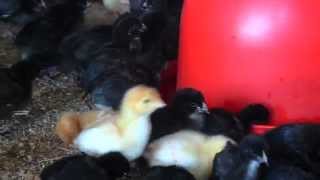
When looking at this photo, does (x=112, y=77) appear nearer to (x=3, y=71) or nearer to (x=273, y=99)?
(x=3, y=71)

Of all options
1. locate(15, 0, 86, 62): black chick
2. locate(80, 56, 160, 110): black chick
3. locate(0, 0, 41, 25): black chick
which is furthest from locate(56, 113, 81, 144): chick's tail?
locate(0, 0, 41, 25): black chick

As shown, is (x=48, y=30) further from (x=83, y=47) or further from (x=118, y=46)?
(x=118, y=46)

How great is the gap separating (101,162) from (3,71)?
0.53m

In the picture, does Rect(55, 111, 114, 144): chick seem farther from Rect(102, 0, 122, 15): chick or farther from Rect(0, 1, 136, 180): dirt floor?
Rect(102, 0, 122, 15): chick

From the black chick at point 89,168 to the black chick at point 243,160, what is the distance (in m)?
0.22

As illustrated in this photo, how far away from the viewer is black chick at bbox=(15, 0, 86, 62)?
7.41ft

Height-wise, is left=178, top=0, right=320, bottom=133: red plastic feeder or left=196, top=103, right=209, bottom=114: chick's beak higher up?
left=178, top=0, right=320, bottom=133: red plastic feeder

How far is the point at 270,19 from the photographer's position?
171 cm

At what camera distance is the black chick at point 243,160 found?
1.51m

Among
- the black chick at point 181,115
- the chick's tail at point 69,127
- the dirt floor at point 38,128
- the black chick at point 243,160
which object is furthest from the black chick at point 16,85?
the black chick at point 243,160

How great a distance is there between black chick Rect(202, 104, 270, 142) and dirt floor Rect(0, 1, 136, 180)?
1.27 ft

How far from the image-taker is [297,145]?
1648 millimetres

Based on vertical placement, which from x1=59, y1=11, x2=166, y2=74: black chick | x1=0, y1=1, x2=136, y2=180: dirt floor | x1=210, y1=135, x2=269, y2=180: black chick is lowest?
x1=0, y1=1, x2=136, y2=180: dirt floor

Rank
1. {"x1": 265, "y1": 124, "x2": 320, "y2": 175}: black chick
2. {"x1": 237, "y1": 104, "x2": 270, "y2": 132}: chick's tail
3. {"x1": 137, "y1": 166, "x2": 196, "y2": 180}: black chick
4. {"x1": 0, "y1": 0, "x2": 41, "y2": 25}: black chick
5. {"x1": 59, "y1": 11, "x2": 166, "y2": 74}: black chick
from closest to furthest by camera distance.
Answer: {"x1": 137, "y1": 166, "x2": 196, "y2": 180}: black chick < {"x1": 265, "y1": 124, "x2": 320, "y2": 175}: black chick < {"x1": 237, "y1": 104, "x2": 270, "y2": 132}: chick's tail < {"x1": 59, "y1": 11, "x2": 166, "y2": 74}: black chick < {"x1": 0, "y1": 0, "x2": 41, "y2": 25}: black chick
